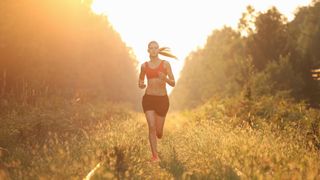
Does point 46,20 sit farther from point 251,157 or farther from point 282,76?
point 251,157

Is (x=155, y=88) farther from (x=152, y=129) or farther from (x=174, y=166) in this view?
(x=174, y=166)

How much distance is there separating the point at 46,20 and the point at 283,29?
17108mm

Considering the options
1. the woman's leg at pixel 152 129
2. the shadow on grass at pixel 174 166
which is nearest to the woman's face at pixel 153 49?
the woman's leg at pixel 152 129

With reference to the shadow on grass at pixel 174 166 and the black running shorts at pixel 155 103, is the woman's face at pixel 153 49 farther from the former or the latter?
the shadow on grass at pixel 174 166

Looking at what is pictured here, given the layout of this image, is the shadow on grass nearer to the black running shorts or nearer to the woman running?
the woman running

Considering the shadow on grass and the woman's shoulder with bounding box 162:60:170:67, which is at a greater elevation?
the woman's shoulder with bounding box 162:60:170:67

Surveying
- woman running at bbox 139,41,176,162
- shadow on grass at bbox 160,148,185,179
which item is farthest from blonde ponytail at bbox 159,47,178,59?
shadow on grass at bbox 160,148,185,179

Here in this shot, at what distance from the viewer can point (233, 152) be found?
7258 mm

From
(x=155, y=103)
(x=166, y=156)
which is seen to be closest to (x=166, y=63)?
(x=155, y=103)

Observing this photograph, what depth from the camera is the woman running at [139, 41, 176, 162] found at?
346 inches

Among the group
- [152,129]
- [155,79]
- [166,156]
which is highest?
[155,79]

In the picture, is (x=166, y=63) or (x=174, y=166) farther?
(x=166, y=63)

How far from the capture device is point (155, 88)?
8891 millimetres

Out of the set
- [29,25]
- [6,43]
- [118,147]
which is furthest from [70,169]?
[29,25]
